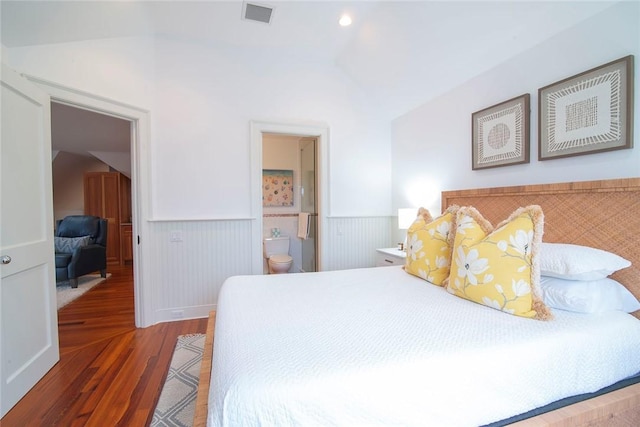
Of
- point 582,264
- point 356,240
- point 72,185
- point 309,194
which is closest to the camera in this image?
point 582,264

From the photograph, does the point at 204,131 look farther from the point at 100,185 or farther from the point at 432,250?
the point at 100,185

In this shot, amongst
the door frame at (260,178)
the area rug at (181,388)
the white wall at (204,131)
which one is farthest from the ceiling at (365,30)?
the area rug at (181,388)

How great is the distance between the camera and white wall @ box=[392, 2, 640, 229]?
1453mm

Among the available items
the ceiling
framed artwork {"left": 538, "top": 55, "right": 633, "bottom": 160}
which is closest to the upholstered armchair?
the ceiling

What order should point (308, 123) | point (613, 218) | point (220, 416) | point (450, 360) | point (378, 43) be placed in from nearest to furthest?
point (220, 416) → point (450, 360) → point (613, 218) → point (378, 43) → point (308, 123)

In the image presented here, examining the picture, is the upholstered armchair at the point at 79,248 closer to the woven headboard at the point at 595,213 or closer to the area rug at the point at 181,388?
the area rug at the point at 181,388

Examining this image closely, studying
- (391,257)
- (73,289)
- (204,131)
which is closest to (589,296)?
(391,257)

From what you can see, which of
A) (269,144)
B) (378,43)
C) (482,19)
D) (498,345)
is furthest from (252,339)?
(269,144)

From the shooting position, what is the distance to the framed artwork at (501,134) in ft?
6.23

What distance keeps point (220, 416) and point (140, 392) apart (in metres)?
1.39

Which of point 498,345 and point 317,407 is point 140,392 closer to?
point 317,407

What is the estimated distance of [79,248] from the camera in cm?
400

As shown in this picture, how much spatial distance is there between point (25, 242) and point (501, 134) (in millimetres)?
3390

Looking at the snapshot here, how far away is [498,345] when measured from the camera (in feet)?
3.26
